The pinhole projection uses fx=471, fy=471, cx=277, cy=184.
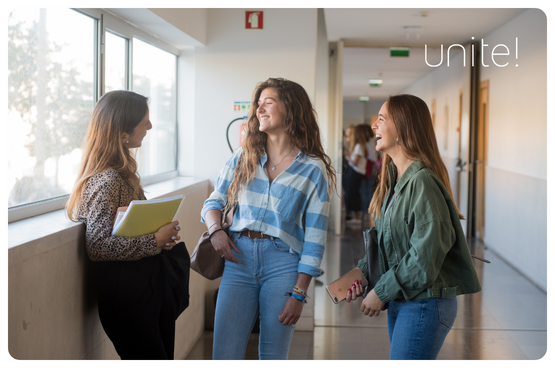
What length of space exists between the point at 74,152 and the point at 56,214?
47 centimetres

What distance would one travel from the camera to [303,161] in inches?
67.1

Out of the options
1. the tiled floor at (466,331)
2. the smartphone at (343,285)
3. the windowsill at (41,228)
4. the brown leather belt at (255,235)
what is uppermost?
the windowsill at (41,228)

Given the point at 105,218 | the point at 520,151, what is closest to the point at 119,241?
the point at 105,218

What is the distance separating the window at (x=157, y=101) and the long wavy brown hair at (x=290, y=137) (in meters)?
1.32

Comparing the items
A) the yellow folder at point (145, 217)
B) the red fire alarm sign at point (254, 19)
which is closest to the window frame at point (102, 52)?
the yellow folder at point (145, 217)

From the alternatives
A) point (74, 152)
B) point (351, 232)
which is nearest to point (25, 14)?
point (74, 152)

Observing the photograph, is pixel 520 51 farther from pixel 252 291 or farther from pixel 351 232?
pixel 252 291

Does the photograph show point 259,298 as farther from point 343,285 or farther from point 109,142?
point 109,142

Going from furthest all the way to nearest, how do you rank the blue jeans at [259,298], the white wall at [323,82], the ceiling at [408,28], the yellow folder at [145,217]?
1. the white wall at [323,82]
2. the ceiling at [408,28]
3. the blue jeans at [259,298]
4. the yellow folder at [145,217]

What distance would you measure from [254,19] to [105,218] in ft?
7.23

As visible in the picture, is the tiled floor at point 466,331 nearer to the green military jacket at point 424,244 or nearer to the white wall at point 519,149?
the white wall at point 519,149

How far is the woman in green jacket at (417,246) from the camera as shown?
1.43 meters

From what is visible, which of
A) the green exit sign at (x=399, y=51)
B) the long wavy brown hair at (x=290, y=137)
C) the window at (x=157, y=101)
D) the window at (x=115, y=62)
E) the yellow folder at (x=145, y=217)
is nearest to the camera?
the yellow folder at (x=145, y=217)

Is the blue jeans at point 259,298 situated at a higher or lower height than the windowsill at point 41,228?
lower
